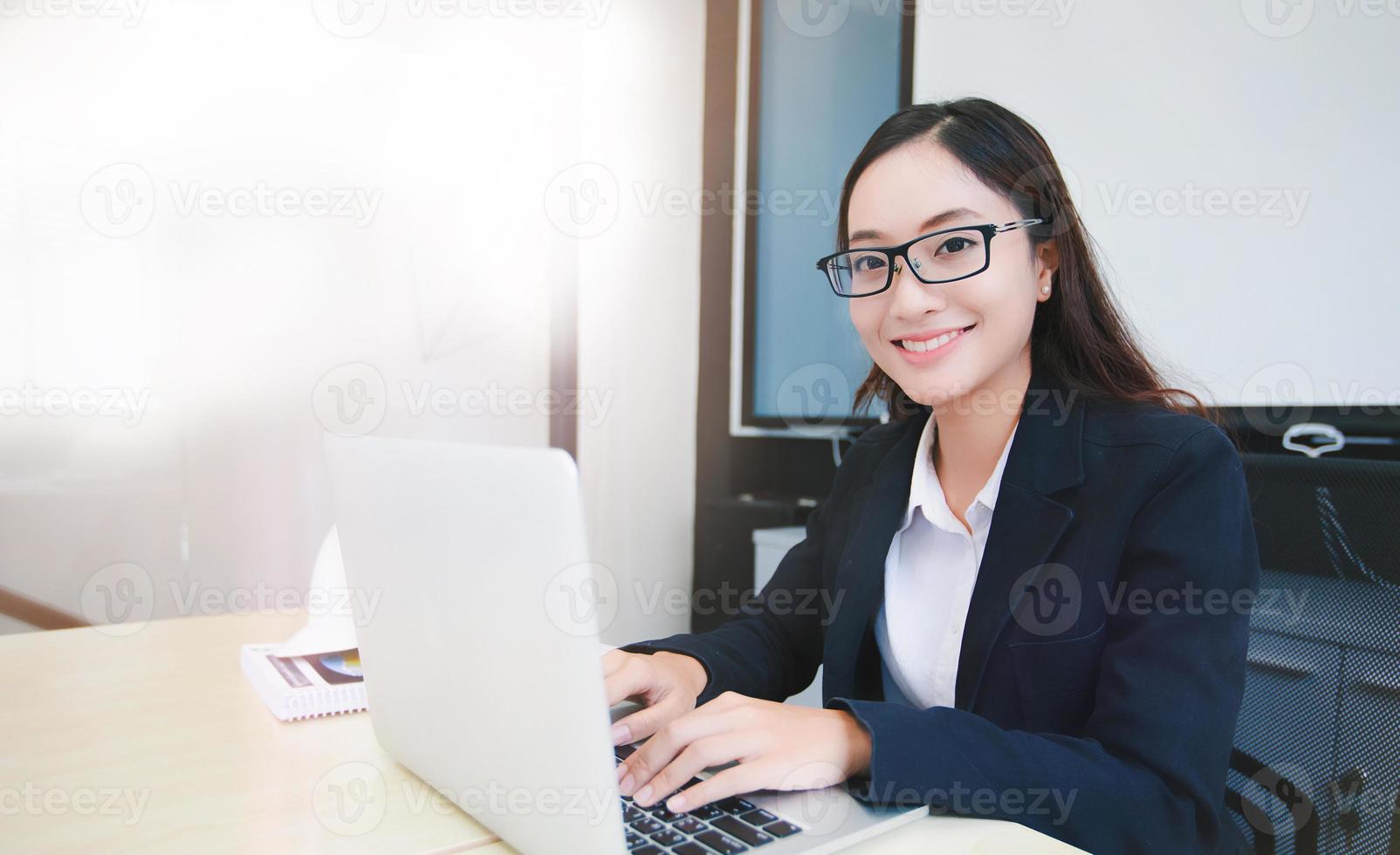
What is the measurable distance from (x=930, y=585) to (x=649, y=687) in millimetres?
394

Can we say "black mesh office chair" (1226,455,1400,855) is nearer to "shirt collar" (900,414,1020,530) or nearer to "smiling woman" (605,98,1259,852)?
"smiling woman" (605,98,1259,852)

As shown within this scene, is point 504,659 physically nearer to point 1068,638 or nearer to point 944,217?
point 1068,638

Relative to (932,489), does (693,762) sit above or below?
below

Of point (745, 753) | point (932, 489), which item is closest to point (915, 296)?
point (932, 489)

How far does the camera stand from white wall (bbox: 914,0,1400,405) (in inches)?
60.9

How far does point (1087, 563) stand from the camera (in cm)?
92

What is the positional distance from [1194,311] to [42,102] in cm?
254

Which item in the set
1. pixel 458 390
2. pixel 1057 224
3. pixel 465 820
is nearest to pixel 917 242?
pixel 1057 224

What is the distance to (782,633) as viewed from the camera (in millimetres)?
1176

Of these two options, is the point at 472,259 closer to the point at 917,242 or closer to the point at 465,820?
the point at 917,242

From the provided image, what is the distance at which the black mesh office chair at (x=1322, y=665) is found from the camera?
2.67 ft

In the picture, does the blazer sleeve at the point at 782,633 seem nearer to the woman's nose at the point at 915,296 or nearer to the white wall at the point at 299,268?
the woman's nose at the point at 915,296

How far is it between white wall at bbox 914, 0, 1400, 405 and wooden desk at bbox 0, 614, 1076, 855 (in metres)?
1.38

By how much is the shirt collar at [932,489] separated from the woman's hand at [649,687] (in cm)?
→ 35
